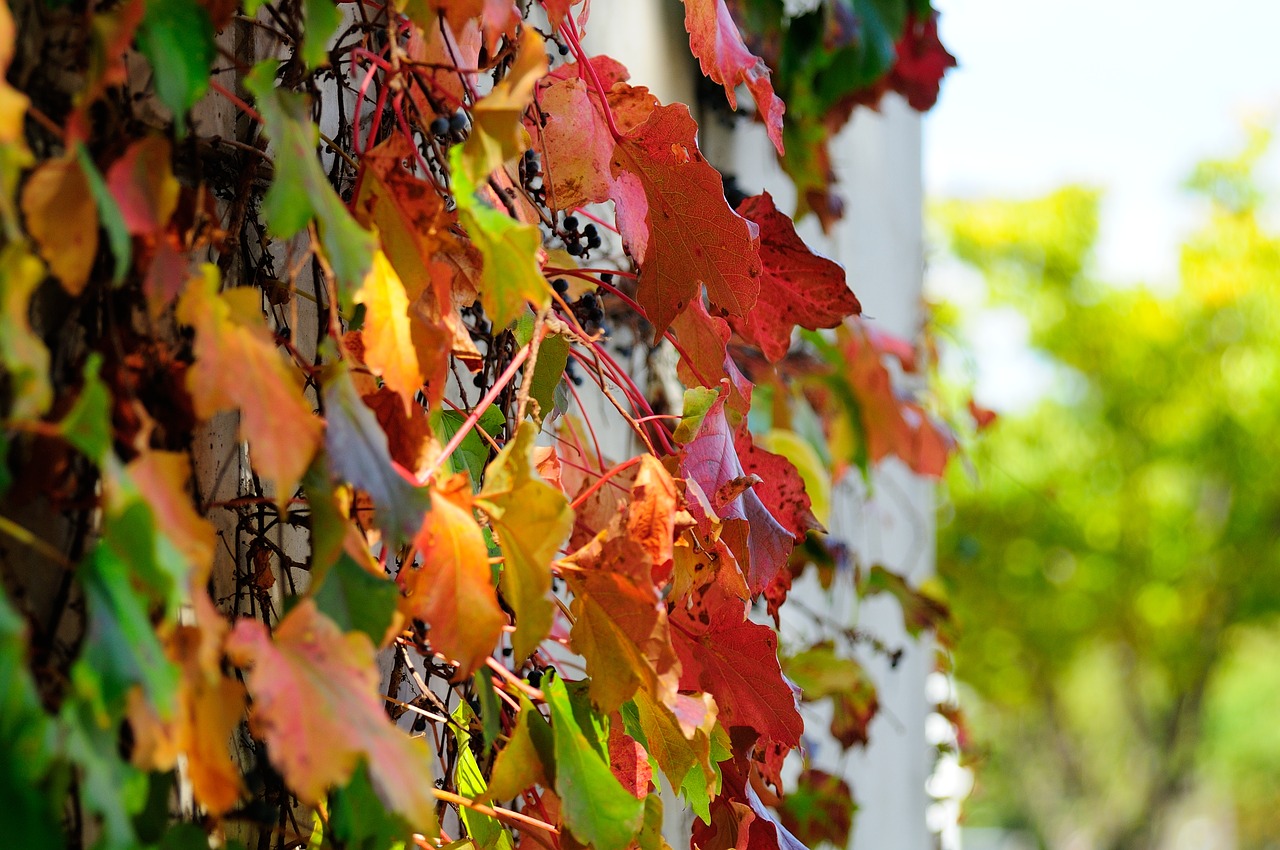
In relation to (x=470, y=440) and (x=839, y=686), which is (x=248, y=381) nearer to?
(x=470, y=440)

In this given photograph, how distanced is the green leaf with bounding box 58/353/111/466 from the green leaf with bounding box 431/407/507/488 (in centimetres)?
30

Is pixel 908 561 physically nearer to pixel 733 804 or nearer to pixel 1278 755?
pixel 733 804

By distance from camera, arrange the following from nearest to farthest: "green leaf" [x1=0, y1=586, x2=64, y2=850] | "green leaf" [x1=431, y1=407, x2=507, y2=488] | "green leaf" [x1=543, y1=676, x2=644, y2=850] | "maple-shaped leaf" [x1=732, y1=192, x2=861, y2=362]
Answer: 1. "green leaf" [x1=0, y1=586, x2=64, y2=850]
2. "green leaf" [x1=543, y1=676, x2=644, y2=850]
3. "green leaf" [x1=431, y1=407, x2=507, y2=488]
4. "maple-shaped leaf" [x1=732, y1=192, x2=861, y2=362]

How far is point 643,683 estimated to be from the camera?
655 millimetres

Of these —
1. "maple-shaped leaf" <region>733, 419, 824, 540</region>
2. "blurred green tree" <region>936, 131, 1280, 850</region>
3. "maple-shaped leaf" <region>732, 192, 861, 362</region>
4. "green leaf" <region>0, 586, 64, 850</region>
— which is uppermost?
"blurred green tree" <region>936, 131, 1280, 850</region>

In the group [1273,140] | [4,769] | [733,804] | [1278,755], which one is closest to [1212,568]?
[1273,140]

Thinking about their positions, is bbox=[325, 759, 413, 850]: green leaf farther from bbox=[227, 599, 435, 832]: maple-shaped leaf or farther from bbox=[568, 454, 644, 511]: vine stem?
bbox=[568, 454, 644, 511]: vine stem

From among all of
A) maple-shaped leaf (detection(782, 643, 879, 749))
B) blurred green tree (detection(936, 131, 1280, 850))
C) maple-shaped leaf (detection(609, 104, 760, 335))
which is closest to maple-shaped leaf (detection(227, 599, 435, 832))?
maple-shaped leaf (detection(609, 104, 760, 335))

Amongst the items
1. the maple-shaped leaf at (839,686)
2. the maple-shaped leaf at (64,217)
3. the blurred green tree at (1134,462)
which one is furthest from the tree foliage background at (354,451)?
the blurred green tree at (1134,462)

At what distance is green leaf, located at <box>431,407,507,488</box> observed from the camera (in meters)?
0.75

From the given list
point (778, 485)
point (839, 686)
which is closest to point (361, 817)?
point (778, 485)

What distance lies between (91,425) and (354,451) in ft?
0.37

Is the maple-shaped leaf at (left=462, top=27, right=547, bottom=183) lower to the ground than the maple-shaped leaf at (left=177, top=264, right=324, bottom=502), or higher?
higher

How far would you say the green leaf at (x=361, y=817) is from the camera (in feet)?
1.78
